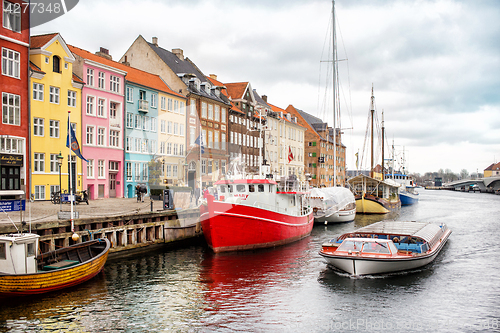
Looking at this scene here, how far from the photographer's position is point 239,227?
28.0 metres

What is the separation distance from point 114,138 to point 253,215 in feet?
74.8

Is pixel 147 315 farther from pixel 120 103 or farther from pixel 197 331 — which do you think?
pixel 120 103

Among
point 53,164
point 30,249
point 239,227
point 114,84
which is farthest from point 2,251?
point 114,84

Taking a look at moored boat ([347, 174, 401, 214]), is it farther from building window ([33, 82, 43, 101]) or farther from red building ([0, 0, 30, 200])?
red building ([0, 0, 30, 200])

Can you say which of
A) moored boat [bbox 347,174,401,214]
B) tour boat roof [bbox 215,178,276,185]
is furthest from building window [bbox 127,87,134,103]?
moored boat [bbox 347,174,401,214]

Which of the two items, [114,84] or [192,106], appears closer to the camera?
[114,84]

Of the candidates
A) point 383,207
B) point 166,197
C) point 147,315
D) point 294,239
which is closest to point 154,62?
point 166,197

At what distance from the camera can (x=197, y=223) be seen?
112 ft

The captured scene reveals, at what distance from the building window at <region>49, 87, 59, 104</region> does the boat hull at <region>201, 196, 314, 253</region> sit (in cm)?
1875

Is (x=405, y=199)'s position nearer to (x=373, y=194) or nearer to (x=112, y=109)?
(x=373, y=194)

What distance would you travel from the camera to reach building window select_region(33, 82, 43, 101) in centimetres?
3569

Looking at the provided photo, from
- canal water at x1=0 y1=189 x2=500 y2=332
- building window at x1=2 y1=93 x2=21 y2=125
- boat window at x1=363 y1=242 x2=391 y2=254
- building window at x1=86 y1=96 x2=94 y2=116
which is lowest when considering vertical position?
canal water at x1=0 y1=189 x2=500 y2=332

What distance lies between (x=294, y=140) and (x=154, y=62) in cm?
4168

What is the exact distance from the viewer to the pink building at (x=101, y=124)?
41.1 meters
